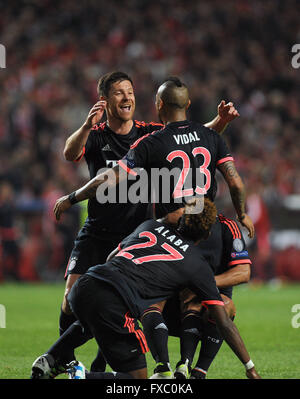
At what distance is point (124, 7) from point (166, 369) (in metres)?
17.4

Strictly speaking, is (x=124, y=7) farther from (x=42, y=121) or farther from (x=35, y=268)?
(x=35, y=268)

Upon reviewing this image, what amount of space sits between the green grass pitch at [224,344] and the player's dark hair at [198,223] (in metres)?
1.42

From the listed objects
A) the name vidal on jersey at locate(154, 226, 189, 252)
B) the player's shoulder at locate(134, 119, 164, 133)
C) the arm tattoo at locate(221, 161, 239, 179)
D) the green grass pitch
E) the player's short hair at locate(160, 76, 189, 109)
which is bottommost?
the green grass pitch

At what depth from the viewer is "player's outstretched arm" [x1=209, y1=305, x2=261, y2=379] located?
4.80 m

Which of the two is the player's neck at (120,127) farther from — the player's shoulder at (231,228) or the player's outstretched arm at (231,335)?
the player's outstretched arm at (231,335)

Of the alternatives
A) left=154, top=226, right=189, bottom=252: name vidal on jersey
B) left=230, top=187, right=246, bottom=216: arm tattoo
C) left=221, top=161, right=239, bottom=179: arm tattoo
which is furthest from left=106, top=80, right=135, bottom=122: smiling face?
left=154, top=226, right=189, bottom=252: name vidal on jersey

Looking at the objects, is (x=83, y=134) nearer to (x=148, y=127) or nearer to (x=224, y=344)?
(x=148, y=127)

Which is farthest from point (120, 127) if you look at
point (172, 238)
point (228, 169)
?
point (172, 238)

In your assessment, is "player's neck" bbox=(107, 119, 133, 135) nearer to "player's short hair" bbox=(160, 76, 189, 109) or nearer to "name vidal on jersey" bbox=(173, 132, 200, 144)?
"player's short hair" bbox=(160, 76, 189, 109)

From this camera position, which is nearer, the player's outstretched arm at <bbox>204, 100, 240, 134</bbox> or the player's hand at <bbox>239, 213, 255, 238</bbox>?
the player's hand at <bbox>239, 213, 255, 238</bbox>

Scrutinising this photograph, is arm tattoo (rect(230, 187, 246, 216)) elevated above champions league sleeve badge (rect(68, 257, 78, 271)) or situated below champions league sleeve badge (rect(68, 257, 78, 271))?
above

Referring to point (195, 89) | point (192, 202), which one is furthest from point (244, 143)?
point (192, 202)

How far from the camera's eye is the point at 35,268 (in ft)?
52.1

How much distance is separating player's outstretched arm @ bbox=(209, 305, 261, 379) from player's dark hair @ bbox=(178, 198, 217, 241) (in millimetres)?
485
